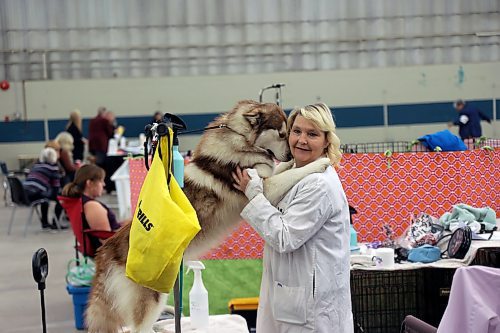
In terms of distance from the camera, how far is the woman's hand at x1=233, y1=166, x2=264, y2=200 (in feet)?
8.77

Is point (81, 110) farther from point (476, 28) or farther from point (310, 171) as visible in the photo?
point (310, 171)

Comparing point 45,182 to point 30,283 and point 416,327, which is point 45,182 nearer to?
point 30,283

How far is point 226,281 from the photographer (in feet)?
15.4

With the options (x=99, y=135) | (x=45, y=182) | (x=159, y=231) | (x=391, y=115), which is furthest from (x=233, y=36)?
(x=159, y=231)

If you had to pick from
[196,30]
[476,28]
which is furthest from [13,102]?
[476,28]

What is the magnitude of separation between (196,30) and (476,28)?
6020mm

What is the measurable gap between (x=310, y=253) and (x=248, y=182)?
0.35 metres

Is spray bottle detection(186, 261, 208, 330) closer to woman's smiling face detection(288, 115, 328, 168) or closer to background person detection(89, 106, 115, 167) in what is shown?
woman's smiling face detection(288, 115, 328, 168)

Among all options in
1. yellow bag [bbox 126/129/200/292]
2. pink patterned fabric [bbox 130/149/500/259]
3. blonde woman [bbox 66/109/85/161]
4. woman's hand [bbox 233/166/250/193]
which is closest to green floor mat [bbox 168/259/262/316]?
pink patterned fabric [bbox 130/149/500/259]

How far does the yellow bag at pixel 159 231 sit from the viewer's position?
7.89 feet

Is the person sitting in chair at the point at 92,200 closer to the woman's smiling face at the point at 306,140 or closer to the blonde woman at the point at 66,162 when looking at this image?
the woman's smiling face at the point at 306,140

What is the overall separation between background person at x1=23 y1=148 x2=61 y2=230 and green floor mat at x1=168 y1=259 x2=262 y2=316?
16.1 ft

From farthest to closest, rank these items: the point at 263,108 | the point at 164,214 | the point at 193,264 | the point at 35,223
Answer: the point at 35,223 < the point at 193,264 < the point at 263,108 < the point at 164,214

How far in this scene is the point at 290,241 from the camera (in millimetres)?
2533
